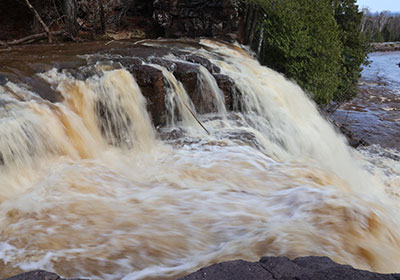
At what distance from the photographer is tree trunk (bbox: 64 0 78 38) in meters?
10.9

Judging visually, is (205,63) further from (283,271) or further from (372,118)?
(372,118)

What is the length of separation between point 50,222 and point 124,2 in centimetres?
1271

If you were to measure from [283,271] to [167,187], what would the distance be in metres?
2.45

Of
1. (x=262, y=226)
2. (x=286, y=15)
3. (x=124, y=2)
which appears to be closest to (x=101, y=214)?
(x=262, y=226)

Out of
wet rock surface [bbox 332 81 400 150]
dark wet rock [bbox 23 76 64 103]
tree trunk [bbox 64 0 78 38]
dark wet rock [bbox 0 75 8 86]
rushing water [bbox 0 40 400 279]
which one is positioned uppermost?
tree trunk [bbox 64 0 78 38]

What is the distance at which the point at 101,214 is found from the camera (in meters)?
3.69

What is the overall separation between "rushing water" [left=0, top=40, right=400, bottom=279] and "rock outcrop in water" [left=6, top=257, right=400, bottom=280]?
61 cm

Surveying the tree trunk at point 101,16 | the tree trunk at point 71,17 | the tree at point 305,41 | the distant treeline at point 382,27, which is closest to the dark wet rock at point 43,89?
the tree trunk at point 71,17

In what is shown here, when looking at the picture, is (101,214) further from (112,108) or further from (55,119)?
(112,108)

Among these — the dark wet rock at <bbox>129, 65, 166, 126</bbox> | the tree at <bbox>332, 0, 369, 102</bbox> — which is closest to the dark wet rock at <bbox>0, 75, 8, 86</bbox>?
the dark wet rock at <bbox>129, 65, 166, 126</bbox>

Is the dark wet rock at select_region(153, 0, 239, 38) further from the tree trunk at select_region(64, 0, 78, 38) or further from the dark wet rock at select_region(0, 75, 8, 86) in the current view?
the dark wet rock at select_region(0, 75, 8, 86)

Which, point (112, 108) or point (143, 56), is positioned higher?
point (143, 56)

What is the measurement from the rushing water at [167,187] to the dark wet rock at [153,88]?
14 centimetres

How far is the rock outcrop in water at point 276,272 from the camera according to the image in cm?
199
